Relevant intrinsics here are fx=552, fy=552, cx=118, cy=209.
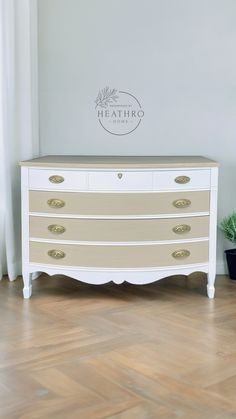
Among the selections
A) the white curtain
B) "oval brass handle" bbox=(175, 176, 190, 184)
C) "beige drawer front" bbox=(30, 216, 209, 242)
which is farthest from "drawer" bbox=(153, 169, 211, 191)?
the white curtain

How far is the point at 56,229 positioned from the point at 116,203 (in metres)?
0.41

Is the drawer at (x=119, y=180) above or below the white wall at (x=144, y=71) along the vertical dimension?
below

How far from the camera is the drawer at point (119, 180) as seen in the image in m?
3.34

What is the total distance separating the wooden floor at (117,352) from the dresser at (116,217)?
226 millimetres

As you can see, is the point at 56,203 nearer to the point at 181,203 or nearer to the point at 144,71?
the point at 181,203

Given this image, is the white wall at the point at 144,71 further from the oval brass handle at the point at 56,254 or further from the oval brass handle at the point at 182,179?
the oval brass handle at the point at 56,254

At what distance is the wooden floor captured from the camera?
2107mm

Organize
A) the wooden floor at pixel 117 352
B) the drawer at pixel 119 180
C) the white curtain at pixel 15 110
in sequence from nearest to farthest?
the wooden floor at pixel 117 352 → the drawer at pixel 119 180 → the white curtain at pixel 15 110

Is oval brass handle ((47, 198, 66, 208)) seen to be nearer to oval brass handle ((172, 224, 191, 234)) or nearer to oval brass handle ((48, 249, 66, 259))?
oval brass handle ((48, 249, 66, 259))

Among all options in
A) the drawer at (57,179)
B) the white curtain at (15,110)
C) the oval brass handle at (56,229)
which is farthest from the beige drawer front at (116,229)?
the white curtain at (15,110)

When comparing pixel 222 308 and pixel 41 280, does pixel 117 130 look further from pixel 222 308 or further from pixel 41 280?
pixel 222 308

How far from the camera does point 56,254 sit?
343 cm

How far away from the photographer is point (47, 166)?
3375mm

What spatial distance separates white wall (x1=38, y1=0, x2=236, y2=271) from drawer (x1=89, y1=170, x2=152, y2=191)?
747 millimetres
